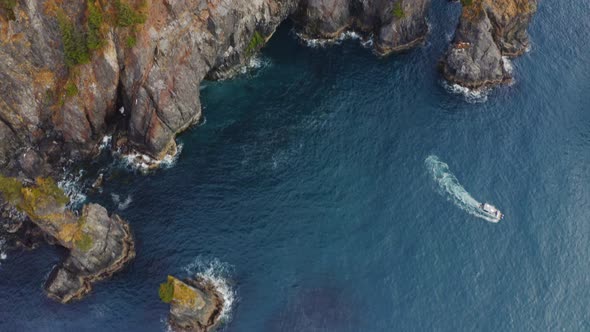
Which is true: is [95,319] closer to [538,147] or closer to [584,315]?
[584,315]

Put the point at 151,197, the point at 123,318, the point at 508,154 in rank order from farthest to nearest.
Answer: the point at 508,154 < the point at 151,197 < the point at 123,318

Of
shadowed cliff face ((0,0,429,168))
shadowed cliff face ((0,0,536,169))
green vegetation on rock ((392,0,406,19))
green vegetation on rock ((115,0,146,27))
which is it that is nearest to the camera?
green vegetation on rock ((115,0,146,27))

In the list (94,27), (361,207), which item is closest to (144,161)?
(94,27)

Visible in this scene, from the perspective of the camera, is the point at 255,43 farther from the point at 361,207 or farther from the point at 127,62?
the point at 361,207

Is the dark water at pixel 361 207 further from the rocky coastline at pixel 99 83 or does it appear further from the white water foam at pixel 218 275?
the rocky coastline at pixel 99 83

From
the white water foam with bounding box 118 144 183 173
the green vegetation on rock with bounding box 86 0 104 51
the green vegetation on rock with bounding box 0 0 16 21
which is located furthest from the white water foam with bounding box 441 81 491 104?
the green vegetation on rock with bounding box 0 0 16 21

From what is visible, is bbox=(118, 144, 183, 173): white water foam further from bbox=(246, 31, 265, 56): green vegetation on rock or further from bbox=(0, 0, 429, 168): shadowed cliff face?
bbox=(246, 31, 265, 56): green vegetation on rock

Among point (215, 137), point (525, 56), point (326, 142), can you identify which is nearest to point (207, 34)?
point (215, 137)
